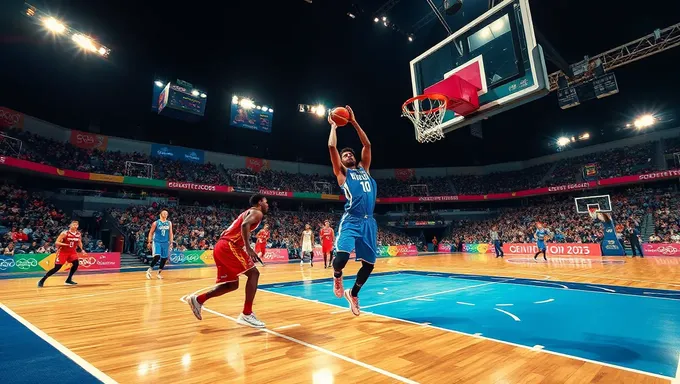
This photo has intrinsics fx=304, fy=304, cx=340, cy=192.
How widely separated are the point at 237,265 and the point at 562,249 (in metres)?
23.0

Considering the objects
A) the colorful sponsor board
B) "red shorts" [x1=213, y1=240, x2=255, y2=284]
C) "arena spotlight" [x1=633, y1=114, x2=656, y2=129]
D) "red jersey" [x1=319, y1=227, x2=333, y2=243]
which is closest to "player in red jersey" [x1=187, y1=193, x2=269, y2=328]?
"red shorts" [x1=213, y1=240, x2=255, y2=284]

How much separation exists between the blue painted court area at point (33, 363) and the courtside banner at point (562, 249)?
79.1 feet

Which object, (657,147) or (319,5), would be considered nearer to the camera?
(319,5)

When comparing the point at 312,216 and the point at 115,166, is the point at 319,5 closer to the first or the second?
the point at 115,166

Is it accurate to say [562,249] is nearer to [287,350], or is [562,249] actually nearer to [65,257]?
[287,350]

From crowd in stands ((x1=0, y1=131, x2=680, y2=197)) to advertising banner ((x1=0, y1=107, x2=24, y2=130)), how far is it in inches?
38.4

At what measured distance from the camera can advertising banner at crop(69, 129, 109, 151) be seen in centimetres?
2212

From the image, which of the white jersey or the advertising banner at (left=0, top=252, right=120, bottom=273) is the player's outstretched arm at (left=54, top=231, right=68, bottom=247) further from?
the white jersey

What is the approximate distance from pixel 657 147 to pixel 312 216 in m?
31.1

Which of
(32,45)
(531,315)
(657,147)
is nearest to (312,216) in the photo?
(32,45)

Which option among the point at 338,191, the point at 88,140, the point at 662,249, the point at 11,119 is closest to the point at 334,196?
the point at 338,191

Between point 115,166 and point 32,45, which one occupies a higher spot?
point 32,45

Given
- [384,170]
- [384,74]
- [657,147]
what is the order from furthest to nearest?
[384,170] → [657,147] → [384,74]

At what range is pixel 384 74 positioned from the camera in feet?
61.6
